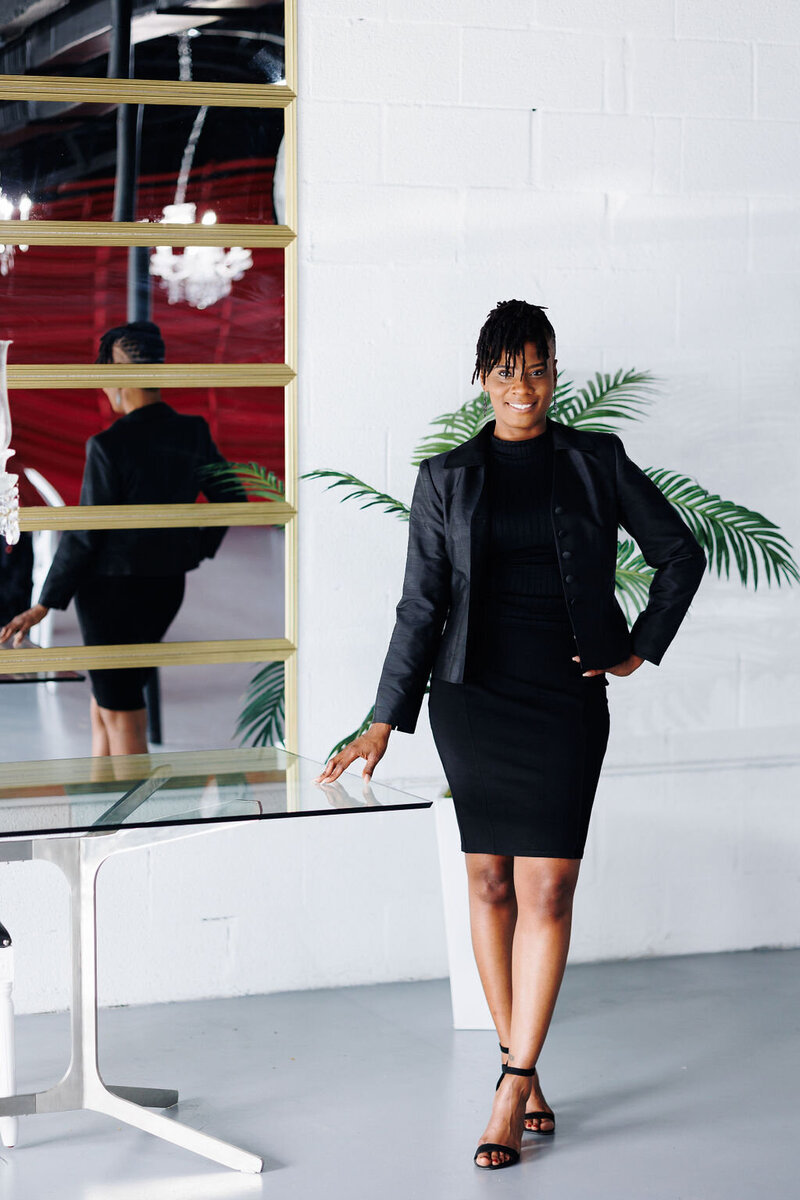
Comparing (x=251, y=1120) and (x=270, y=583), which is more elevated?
(x=270, y=583)

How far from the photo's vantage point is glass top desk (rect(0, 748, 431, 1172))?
2.32 metres

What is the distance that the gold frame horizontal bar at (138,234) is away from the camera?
11.3 ft

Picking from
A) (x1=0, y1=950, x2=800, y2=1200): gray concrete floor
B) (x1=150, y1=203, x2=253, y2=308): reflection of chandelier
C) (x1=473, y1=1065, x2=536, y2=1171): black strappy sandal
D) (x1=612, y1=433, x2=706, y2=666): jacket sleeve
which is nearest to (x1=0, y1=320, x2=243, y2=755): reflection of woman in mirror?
(x1=150, y1=203, x2=253, y2=308): reflection of chandelier

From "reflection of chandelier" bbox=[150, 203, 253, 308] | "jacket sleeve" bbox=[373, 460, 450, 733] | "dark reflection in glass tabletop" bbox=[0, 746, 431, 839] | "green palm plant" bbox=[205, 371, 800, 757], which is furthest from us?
"reflection of chandelier" bbox=[150, 203, 253, 308]

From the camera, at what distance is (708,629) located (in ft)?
12.9

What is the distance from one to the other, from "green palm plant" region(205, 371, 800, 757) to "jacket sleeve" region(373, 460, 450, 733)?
63 centimetres

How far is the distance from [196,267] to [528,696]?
1.59 metres

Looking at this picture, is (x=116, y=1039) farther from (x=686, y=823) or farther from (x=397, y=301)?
(x=397, y=301)

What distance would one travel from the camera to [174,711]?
3.59 m

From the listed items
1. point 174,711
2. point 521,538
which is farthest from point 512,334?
point 174,711

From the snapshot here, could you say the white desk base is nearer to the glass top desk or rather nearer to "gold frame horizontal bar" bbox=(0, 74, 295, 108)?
the glass top desk

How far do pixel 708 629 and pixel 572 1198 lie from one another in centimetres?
189

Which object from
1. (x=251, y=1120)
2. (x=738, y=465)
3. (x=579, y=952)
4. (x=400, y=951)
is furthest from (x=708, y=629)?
(x=251, y=1120)

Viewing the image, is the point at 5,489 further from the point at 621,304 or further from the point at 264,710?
the point at 621,304
